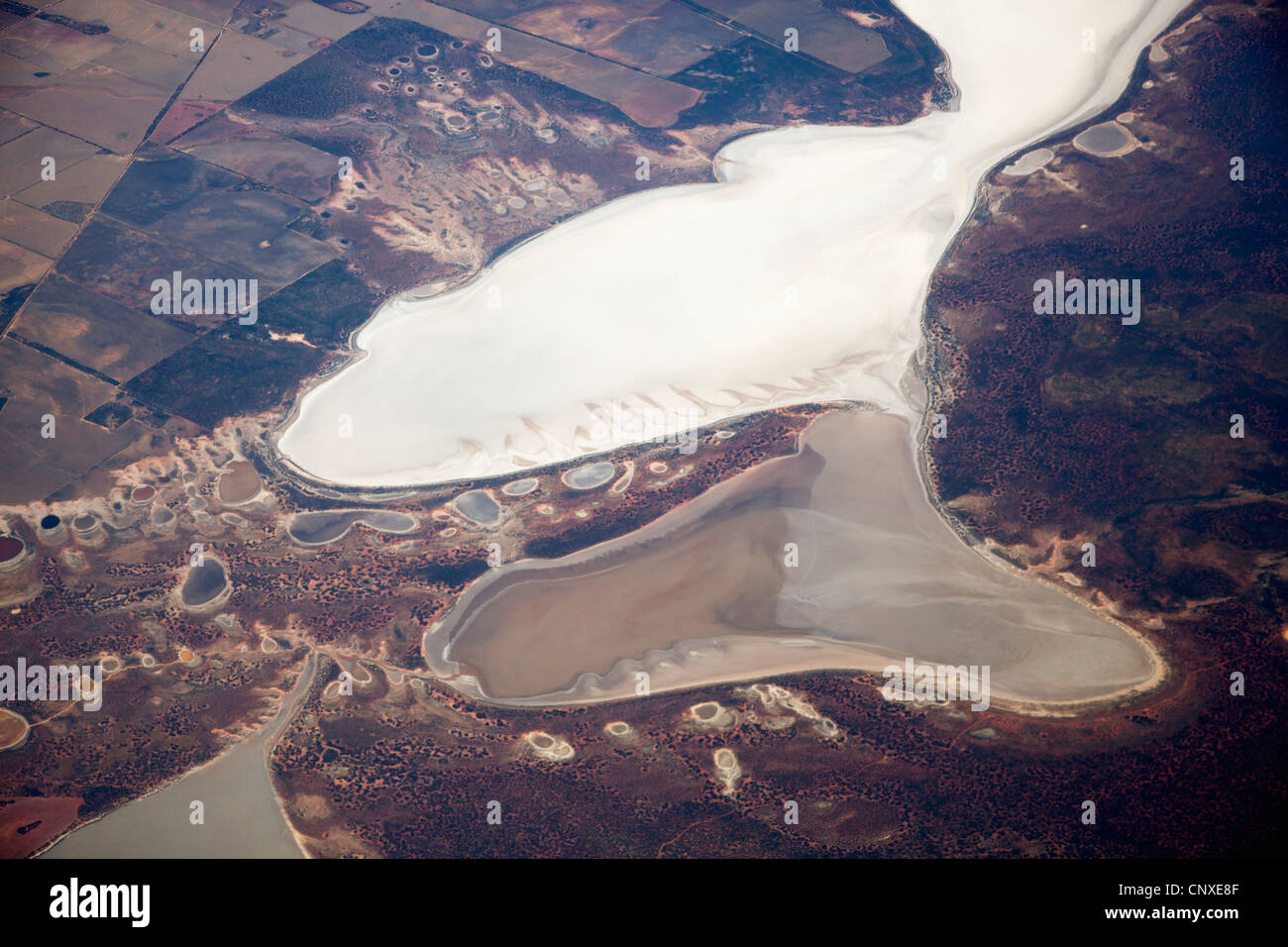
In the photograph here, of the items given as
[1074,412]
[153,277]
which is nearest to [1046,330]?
[1074,412]

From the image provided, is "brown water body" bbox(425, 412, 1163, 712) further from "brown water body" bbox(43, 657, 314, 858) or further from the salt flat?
"brown water body" bbox(43, 657, 314, 858)

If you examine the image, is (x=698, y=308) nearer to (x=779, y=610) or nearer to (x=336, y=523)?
(x=779, y=610)

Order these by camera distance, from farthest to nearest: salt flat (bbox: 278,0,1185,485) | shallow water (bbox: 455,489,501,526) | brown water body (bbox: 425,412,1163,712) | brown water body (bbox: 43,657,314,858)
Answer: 1. salt flat (bbox: 278,0,1185,485)
2. shallow water (bbox: 455,489,501,526)
3. brown water body (bbox: 425,412,1163,712)
4. brown water body (bbox: 43,657,314,858)

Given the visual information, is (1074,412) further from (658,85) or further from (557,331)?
(658,85)

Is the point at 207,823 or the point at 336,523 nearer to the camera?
the point at 207,823

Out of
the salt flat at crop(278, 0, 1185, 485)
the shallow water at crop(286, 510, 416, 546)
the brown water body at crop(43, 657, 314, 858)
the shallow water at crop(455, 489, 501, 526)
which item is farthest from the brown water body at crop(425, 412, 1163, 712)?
the brown water body at crop(43, 657, 314, 858)

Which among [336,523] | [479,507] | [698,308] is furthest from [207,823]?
[698,308]

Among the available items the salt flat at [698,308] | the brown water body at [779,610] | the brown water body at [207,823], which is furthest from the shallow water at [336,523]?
the brown water body at [207,823]
